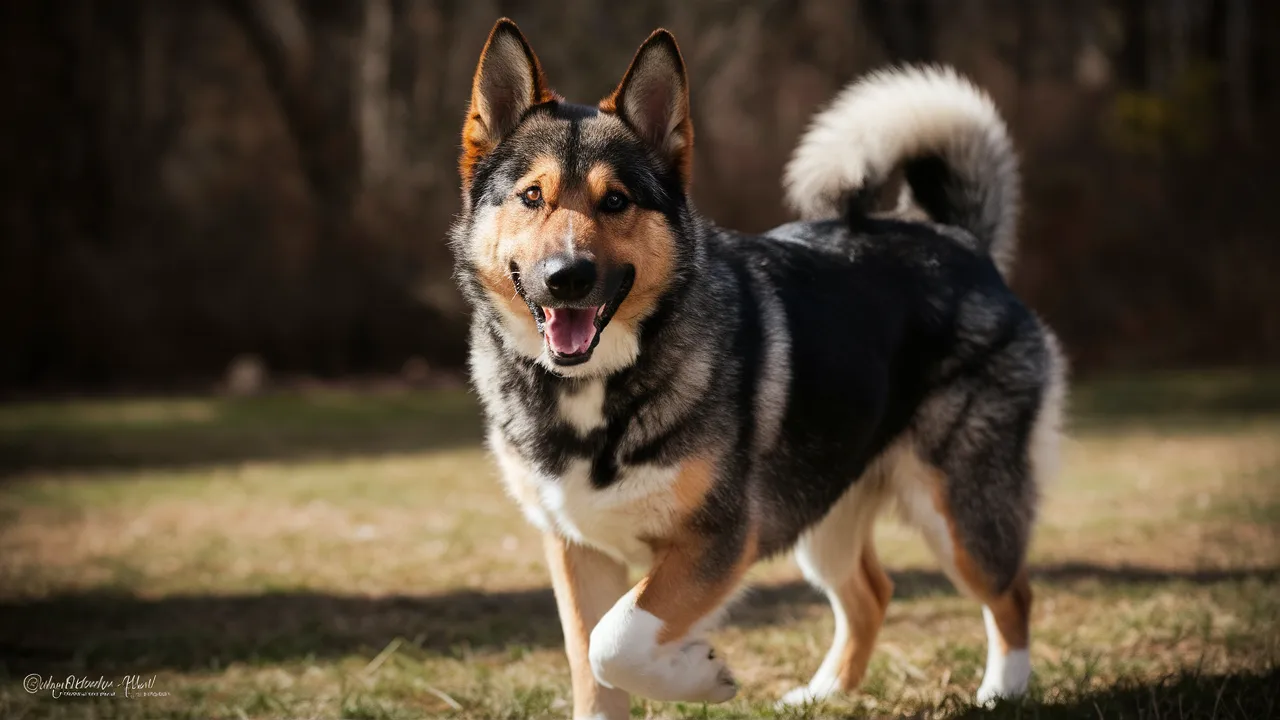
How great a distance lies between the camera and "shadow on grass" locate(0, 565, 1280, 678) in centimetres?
456

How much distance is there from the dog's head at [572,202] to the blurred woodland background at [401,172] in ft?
37.0

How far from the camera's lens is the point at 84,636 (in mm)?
4855

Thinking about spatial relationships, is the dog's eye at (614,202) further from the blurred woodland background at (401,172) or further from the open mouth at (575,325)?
the blurred woodland background at (401,172)

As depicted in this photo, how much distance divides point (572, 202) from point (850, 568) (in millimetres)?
1858

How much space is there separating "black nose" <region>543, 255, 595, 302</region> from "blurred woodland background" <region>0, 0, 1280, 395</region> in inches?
466

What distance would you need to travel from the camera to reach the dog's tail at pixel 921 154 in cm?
441

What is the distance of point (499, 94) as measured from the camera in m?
3.64

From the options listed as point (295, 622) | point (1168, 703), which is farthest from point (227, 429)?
point (1168, 703)

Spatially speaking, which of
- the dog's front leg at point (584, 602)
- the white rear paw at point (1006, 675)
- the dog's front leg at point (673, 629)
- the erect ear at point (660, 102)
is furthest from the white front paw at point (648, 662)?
the erect ear at point (660, 102)

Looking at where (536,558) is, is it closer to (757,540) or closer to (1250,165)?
(757,540)

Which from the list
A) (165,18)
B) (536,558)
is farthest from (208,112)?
(536,558)

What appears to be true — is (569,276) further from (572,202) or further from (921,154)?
(921,154)

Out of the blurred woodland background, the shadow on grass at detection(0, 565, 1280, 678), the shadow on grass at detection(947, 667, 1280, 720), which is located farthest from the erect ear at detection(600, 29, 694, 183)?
the blurred woodland background

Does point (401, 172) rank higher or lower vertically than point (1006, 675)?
lower
